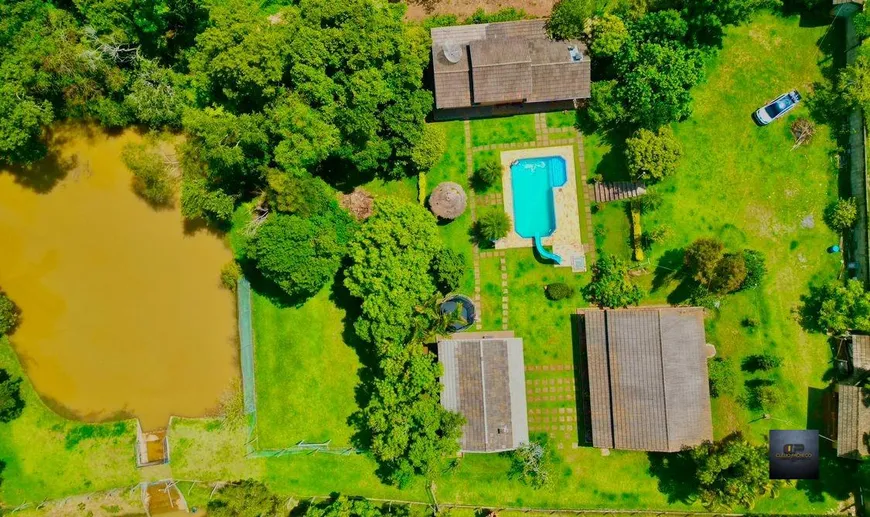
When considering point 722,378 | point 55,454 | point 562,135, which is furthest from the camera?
point 55,454

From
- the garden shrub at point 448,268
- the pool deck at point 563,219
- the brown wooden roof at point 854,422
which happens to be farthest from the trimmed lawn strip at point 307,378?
the brown wooden roof at point 854,422

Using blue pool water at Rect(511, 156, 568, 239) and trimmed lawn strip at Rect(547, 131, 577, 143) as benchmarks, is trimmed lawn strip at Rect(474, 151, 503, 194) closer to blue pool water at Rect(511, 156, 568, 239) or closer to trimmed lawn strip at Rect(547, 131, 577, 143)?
blue pool water at Rect(511, 156, 568, 239)

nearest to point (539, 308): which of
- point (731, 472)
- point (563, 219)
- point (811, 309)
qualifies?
point (563, 219)

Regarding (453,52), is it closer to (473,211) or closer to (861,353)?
(473,211)

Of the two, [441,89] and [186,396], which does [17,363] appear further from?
[441,89]

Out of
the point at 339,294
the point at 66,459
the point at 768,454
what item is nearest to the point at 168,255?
the point at 339,294
